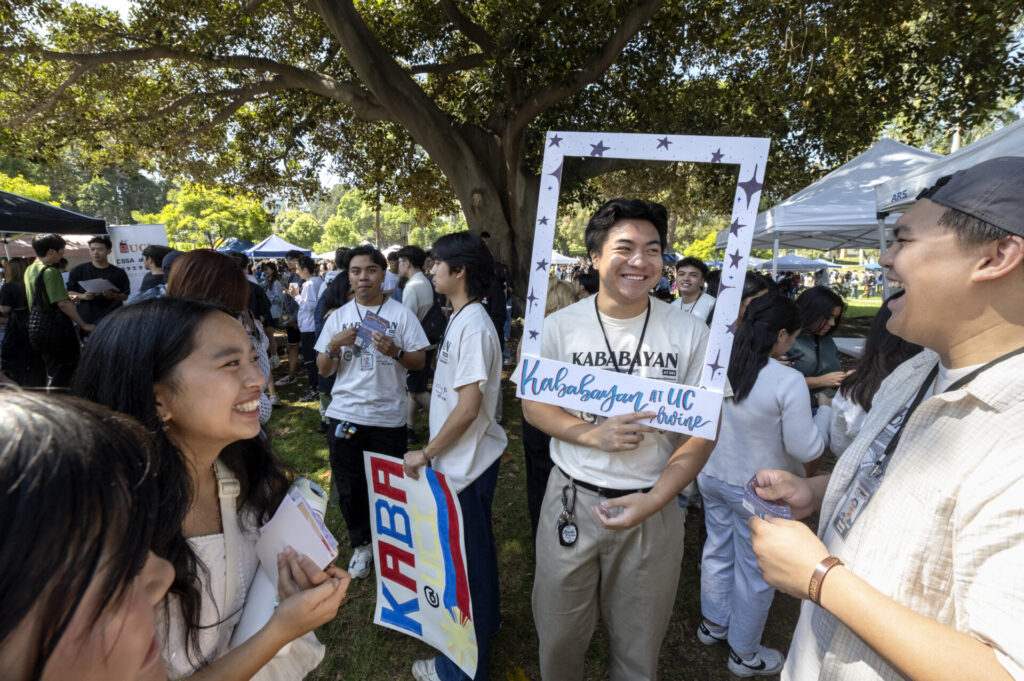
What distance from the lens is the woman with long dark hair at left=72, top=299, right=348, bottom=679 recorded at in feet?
3.46

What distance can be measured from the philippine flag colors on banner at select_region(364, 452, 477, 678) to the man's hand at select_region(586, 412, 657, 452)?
2.39ft

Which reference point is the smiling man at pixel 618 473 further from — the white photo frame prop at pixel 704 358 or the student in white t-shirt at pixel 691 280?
the student in white t-shirt at pixel 691 280

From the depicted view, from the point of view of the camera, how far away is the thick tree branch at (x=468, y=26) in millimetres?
6961

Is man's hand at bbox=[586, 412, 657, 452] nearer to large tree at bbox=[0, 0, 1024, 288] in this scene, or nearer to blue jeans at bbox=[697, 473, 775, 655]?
blue jeans at bbox=[697, 473, 775, 655]

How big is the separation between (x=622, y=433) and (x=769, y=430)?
118 cm

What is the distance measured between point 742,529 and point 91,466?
8.83 ft

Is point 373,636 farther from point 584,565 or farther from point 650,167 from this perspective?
point 650,167

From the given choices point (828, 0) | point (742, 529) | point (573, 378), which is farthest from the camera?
point (828, 0)

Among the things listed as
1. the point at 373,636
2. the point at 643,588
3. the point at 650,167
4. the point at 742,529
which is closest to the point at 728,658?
the point at 742,529

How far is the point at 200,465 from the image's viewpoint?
1.27 m

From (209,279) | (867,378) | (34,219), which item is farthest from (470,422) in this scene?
(34,219)

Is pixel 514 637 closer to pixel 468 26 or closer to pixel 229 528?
pixel 229 528

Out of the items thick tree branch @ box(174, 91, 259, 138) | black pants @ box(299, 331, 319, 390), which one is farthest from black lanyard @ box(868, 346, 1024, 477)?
thick tree branch @ box(174, 91, 259, 138)

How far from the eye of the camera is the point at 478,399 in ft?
7.28
